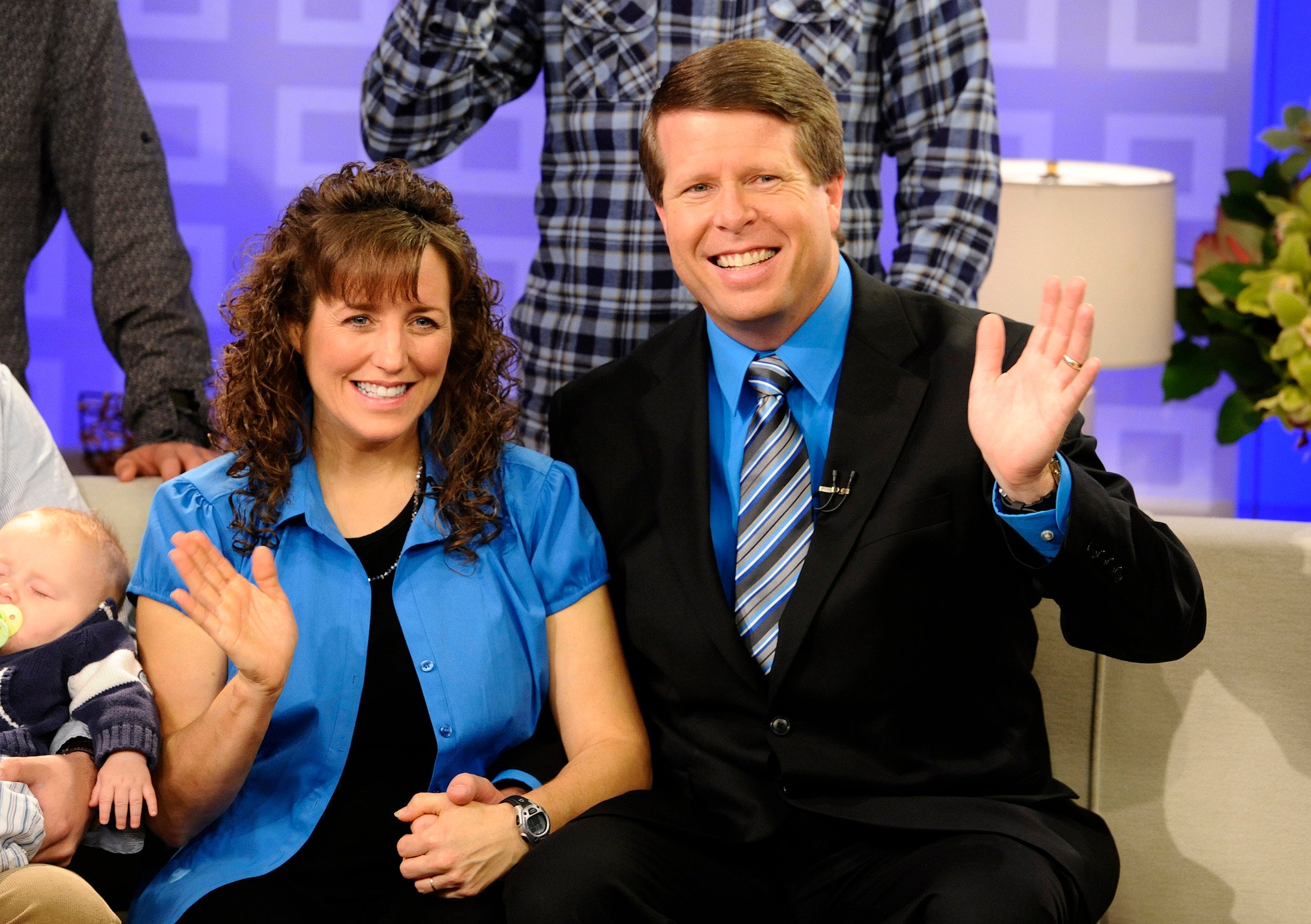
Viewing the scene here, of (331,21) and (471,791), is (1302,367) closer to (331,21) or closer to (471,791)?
(471,791)

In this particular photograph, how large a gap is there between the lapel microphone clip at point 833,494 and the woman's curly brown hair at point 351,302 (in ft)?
1.52

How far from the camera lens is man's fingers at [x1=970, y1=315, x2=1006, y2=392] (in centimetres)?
175

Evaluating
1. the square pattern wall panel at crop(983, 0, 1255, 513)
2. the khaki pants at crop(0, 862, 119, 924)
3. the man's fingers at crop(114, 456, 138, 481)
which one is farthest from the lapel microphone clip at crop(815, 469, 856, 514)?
the square pattern wall panel at crop(983, 0, 1255, 513)

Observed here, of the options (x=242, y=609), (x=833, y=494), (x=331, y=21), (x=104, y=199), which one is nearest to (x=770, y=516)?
(x=833, y=494)

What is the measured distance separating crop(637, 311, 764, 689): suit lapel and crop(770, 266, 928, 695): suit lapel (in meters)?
0.09

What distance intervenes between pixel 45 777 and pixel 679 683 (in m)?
0.82

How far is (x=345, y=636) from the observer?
1.97 meters

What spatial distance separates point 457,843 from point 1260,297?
1616 mm

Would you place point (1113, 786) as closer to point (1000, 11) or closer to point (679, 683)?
point (679, 683)

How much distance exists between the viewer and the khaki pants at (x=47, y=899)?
1.65 meters

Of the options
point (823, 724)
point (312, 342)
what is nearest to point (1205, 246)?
point (823, 724)

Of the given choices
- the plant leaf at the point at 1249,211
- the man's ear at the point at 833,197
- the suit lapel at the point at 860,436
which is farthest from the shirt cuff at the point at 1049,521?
the plant leaf at the point at 1249,211

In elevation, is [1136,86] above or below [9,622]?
above

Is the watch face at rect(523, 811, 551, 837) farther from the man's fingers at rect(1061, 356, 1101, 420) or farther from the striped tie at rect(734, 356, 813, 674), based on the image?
the man's fingers at rect(1061, 356, 1101, 420)
